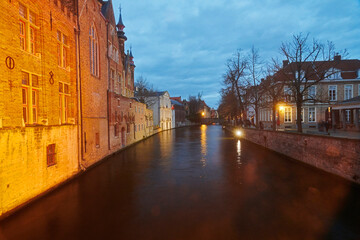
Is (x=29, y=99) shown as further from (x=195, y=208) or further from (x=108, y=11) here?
(x=108, y=11)

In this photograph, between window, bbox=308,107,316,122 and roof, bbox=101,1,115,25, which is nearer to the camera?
roof, bbox=101,1,115,25

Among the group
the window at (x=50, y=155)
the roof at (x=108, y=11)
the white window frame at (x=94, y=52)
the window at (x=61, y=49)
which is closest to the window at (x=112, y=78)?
the white window frame at (x=94, y=52)

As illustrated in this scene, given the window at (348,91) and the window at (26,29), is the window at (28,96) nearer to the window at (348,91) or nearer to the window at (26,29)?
the window at (26,29)

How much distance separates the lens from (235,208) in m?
8.54

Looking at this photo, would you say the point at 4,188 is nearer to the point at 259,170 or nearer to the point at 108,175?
the point at 108,175

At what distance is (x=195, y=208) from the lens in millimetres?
8562

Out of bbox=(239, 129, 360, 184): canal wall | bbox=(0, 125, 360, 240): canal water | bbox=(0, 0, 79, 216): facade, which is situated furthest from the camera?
bbox=(239, 129, 360, 184): canal wall

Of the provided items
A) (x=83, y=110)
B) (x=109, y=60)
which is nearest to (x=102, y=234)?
Answer: (x=83, y=110)

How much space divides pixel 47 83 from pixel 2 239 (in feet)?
21.2

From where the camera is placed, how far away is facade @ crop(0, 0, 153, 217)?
788 centimetres

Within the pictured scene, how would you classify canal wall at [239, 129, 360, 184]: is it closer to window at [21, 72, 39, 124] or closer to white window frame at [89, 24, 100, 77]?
window at [21, 72, 39, 124]

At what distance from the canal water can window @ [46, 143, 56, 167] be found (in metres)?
1.37

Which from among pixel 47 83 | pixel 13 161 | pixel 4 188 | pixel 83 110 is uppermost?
pixel 47 83

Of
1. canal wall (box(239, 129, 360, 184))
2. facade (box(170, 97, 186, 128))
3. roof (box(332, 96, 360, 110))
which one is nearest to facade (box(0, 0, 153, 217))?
canal wall (box(239, 129, 360, 184))
